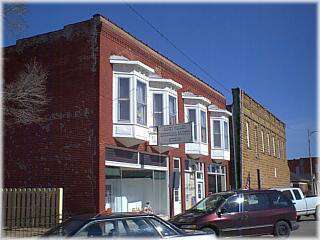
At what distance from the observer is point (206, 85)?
3031cm

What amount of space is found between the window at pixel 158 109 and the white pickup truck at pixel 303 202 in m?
7.85

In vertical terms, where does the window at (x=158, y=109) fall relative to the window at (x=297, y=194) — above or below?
above

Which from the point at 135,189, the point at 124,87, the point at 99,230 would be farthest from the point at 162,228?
the point at 135,189

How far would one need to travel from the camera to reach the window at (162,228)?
31.2ft

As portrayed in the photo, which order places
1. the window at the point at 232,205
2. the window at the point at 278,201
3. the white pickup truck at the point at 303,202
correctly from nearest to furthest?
the window at the point at 232,205
the window at the point at 278,201
the white pickup truck at the point at 303,202

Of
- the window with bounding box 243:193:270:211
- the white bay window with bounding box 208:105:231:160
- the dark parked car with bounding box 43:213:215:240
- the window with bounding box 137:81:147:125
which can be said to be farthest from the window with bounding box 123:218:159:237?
the white bay window with bounding box 208:105:231:160

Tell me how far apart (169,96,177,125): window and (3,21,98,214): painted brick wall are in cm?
589

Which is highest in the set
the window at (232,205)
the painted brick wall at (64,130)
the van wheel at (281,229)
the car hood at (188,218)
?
the painted brick wall at (64,130)

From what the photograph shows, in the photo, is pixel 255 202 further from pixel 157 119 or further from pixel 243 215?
pixel 157 119

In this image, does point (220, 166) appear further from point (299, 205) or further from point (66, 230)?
Result: point (66, 230)

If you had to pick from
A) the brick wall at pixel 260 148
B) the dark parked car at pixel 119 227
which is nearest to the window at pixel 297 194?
the brick wall at pixel 260 148

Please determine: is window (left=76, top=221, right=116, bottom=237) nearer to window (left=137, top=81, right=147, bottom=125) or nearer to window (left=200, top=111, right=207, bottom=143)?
window (left=137, top=81, right=147, bottom=125)

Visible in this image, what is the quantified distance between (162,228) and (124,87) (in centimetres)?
1061

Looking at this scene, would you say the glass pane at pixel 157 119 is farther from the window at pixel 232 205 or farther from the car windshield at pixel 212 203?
the window at pixel 232 205
